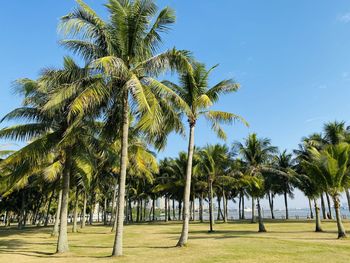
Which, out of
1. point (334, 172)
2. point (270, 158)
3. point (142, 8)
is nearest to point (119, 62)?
point (142, 8)

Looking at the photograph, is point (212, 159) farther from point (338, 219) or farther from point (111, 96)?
point (111, 96)

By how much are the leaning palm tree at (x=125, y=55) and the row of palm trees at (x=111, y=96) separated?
4cm

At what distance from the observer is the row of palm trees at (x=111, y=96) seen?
13.9 meters

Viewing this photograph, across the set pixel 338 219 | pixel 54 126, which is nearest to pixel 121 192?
pixel 54 126

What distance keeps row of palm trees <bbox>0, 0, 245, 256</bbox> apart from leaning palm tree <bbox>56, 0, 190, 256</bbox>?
41 mm

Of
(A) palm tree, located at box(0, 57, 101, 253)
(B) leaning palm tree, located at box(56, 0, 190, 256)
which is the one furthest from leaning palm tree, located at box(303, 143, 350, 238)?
(A) palm tree, located at box(0, 57, 101, 253)

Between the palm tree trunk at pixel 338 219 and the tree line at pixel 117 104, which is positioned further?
the palm tree trunk at pixel 338 219

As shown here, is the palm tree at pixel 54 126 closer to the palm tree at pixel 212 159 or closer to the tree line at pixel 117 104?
the tree line at pixel 117 104

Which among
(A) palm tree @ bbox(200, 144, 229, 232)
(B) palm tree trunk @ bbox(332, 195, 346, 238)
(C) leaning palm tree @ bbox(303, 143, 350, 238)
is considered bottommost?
(B) palm tree trunk @ bbox(332, 195, 346, 238)

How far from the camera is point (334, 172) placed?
20016mm

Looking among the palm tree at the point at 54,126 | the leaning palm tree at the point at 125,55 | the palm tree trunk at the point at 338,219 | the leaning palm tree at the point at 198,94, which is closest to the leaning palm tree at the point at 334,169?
the palm tree trunk at the point at 338,219

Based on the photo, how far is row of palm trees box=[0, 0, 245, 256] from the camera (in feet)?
45.5

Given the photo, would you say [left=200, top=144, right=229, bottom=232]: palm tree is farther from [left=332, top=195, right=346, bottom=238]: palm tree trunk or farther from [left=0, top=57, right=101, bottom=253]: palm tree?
[left=0, top=57, right=101, bottom=253]: palm tree

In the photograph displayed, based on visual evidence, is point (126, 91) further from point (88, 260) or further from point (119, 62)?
point (88, 260)
